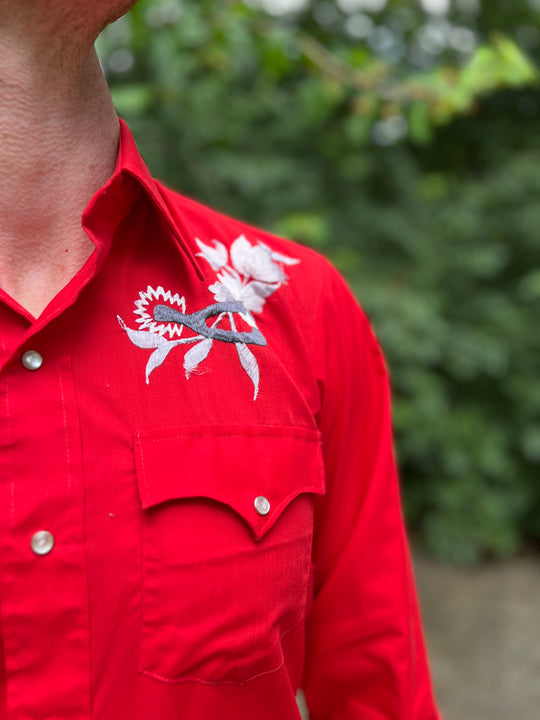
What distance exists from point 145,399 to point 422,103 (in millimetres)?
2163

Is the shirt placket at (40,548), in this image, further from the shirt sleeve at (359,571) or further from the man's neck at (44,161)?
the shirt sleeve at (359,571)

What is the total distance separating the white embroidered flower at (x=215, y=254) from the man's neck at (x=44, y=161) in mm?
155

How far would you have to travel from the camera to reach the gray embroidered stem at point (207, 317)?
0.85m

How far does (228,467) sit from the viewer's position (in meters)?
0.84

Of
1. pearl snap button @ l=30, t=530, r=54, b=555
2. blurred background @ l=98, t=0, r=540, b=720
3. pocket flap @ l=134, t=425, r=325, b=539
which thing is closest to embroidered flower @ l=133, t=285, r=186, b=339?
pocket flap @ l=134, t=425, r=325, b=539

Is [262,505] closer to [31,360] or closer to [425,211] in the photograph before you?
[31,360]

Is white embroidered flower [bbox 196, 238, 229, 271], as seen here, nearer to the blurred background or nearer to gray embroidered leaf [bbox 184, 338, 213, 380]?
gray embroidered leaf [bbox 184, 338, 213, 380]

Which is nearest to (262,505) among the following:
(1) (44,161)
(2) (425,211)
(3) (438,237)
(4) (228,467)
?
(4) (228,467)

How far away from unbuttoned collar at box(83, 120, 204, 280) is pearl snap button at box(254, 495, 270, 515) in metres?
0.28

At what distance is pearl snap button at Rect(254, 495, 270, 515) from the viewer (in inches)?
32.8

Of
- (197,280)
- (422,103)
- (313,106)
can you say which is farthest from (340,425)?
(313,106)

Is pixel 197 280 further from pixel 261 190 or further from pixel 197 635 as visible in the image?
pixel 261 190

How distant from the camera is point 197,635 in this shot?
800 millimetres

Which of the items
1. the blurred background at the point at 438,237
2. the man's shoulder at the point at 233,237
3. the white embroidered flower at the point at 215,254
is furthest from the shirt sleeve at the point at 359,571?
the blurred background at the point at 438,237
